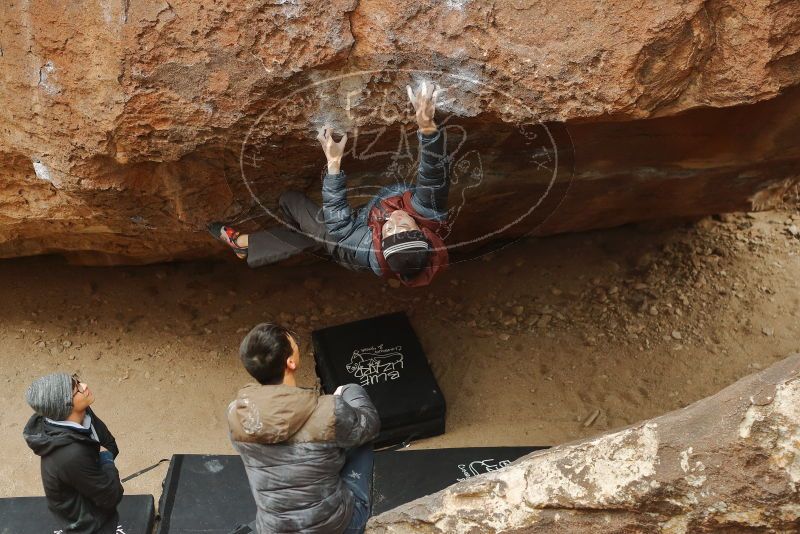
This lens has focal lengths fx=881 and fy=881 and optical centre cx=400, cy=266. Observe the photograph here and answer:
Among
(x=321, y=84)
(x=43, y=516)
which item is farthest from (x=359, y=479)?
(x=43, y=516)

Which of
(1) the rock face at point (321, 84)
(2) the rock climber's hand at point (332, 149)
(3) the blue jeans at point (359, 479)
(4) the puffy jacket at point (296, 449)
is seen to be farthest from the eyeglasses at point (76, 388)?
(2) the rock climber's hand at point (332, 149)

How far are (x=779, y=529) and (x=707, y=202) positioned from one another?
268 cm

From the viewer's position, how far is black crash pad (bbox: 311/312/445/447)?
4.04 metres

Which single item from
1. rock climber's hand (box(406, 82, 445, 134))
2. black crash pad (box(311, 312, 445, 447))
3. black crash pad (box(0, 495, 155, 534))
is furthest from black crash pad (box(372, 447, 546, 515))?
rock climber's hand (box(406, 82, 445, 134))

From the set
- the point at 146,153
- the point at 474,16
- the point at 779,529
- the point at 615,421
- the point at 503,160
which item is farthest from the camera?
the point at 615,421

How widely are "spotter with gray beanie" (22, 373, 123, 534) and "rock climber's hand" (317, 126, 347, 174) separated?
1.14 m

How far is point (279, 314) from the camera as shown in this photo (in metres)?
4.76

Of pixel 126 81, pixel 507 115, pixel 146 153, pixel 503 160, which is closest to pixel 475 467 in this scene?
pixel 503 160

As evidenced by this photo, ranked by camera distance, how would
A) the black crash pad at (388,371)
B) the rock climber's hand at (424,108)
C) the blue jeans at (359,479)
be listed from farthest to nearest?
the black crash pad at (388,371), the rock climber's hand at (424,108), the blue jeans at (359,479)

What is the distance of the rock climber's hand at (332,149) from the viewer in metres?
3.10

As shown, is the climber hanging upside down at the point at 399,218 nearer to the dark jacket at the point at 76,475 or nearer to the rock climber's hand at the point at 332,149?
the rock climber's hand at the point at 332,149

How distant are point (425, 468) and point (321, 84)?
1734 mm

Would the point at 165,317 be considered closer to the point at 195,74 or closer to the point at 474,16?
the point at 195,74

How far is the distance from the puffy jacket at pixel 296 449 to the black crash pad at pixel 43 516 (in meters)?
1.18
